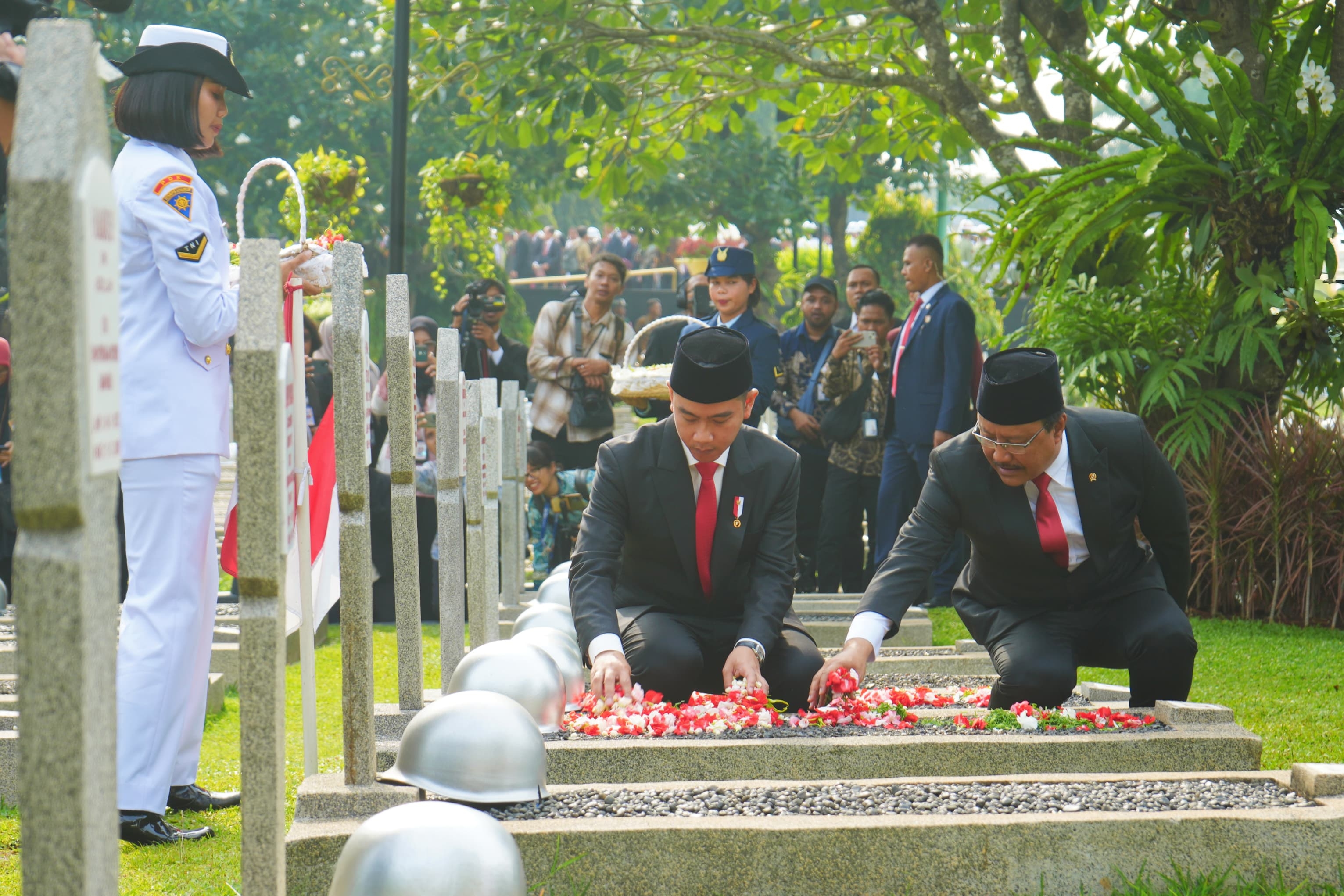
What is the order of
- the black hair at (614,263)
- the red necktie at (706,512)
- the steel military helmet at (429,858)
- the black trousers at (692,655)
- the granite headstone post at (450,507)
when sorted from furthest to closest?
the black hair at (614,263), the granite headstone post at (450,507), the red necktie at (706,512), the black trousers at (692,655), the steel military helmet at (429,858)

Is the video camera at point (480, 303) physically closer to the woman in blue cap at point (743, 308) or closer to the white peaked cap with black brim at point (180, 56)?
the woman in blue cap at point (743, 308)

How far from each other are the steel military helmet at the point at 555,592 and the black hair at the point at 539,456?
2.92m

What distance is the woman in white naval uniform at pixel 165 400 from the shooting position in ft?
13.0

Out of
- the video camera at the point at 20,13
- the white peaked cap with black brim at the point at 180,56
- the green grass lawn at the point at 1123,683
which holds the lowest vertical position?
the green grass lawn at the point at 1123,683

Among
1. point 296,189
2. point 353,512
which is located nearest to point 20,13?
point 296,189

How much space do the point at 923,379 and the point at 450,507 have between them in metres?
4.35

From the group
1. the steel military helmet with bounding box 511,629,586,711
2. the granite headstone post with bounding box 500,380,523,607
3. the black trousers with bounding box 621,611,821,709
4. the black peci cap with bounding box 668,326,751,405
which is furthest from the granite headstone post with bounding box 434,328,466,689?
the granite headstone post with bounding box 500,380,523,607

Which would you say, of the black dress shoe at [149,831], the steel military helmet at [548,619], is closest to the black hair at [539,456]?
the steel military helmet at [548,619]

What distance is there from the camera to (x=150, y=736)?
400cm

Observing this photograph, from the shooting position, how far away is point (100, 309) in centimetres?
162

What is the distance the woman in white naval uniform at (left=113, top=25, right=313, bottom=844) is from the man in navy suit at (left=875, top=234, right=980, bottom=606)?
213 inches

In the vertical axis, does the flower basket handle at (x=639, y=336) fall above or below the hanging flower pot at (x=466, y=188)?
below

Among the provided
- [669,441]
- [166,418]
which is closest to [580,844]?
[166,418]

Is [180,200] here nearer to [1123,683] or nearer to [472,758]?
[472,758]
